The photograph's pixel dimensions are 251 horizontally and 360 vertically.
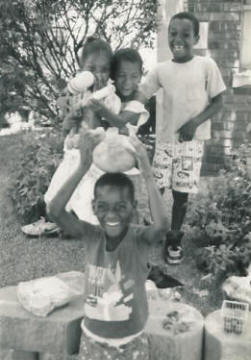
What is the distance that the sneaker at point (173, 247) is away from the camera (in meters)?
3.99

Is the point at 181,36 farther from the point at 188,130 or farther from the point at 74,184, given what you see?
the point at 74,184

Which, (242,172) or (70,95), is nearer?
(70,95)

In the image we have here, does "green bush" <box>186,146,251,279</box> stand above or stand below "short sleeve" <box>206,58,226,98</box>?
below

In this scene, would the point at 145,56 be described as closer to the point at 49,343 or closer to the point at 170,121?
the point at 170,121

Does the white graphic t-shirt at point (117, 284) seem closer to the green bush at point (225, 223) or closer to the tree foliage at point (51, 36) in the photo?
the green bush at point (225, 223)

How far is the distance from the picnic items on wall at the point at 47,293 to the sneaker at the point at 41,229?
170 cm

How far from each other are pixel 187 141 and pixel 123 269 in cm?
192

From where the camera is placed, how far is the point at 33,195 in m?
Result: 4.88

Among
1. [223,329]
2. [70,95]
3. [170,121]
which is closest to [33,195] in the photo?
[170,121]

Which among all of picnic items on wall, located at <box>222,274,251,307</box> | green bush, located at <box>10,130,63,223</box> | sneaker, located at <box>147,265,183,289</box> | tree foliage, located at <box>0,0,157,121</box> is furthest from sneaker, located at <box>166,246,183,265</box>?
tree foliage, located at <box>0,0,157,121</box>

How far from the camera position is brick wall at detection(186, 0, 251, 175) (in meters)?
6.03

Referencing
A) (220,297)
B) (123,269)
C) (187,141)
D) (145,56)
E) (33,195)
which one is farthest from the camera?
(145,56)

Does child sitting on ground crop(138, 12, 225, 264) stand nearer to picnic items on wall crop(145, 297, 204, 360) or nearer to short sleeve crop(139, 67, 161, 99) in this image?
short sleeve crop(139, 67, 161, 99)

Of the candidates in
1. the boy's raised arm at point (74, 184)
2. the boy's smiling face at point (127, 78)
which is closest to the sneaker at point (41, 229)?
the boy's smiling face at point (127, 78)
